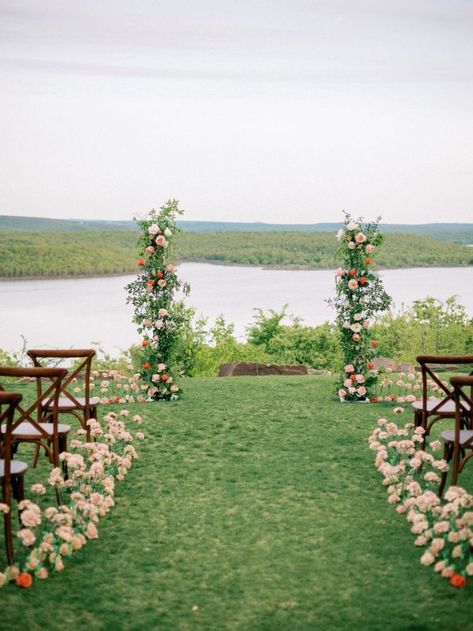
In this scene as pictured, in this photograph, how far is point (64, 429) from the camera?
537 cm

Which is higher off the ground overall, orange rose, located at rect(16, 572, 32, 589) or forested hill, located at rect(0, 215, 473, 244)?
forested hill, located at rect(0, 215, 473, 244)

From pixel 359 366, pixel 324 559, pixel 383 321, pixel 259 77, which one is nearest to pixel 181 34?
pixel 259 77

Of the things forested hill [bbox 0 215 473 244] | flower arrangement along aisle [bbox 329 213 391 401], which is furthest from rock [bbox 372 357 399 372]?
forested hill [bbox 0 215 473 244]

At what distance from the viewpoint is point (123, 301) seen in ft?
41.3

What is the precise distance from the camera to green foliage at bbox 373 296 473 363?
42.8 ft

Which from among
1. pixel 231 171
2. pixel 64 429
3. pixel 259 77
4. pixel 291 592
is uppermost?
pixel 259 77

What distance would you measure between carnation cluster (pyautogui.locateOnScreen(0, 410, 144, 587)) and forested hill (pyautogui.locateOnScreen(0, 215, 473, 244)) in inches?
509

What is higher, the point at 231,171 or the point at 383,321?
the point at 231,171

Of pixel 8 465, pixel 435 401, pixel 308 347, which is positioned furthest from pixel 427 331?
pixel 8 465

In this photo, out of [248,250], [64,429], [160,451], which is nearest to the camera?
[64,429]

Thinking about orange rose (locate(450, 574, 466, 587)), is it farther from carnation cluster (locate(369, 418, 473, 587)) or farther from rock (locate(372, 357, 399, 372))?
rock (locate(372, 357, 399, 372))

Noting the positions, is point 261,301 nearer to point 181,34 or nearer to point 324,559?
point 181,34

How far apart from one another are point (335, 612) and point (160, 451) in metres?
2.91

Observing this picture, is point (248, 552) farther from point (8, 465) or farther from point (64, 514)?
point (8, 465)
